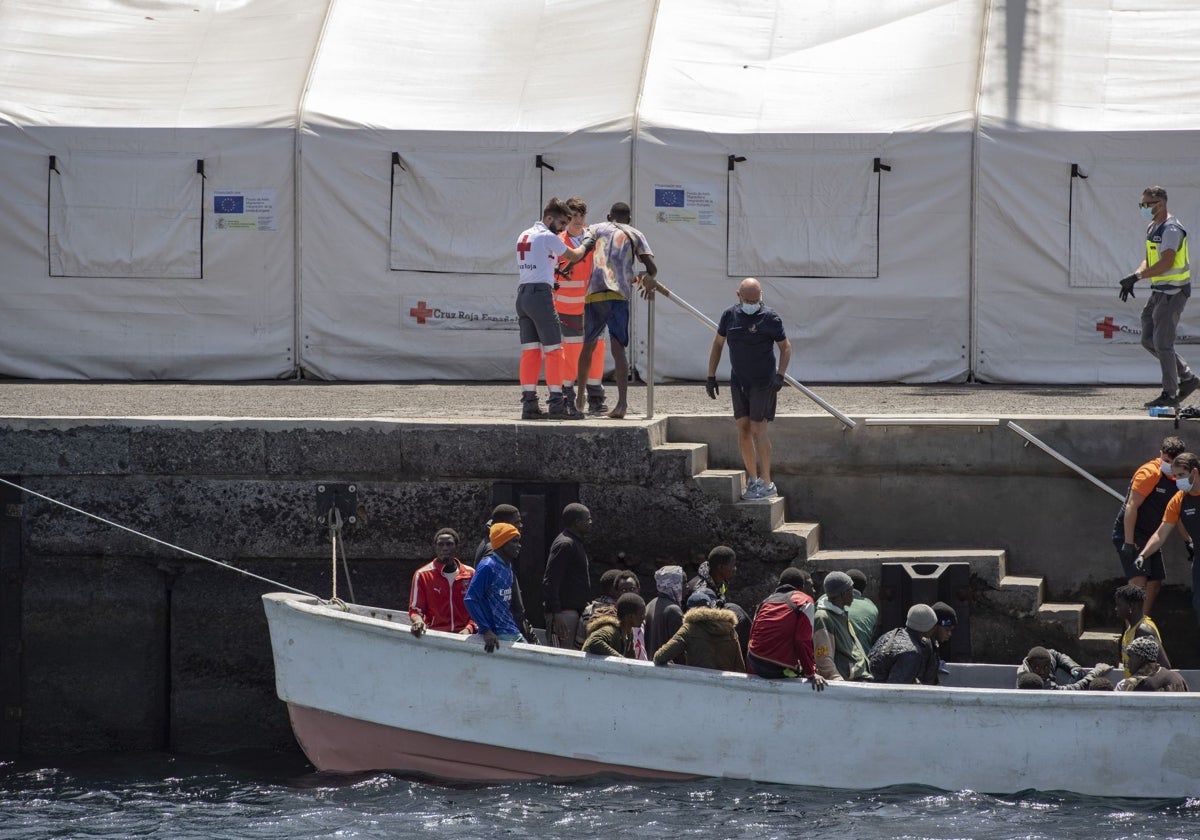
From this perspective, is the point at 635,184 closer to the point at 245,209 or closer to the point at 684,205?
the point at 684,205

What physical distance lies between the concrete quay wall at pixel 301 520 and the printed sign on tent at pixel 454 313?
4023mm

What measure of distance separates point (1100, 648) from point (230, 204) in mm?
8320

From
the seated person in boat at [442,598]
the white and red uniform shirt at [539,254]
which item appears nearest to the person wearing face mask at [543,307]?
the white and red uniform shirt at [539,254]

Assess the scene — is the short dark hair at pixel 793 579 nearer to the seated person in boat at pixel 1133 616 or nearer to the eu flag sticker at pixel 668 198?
the seated person in boat at pixel 1133 616

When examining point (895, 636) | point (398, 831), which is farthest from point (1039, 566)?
point (398, 831)

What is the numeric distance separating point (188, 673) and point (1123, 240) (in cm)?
834

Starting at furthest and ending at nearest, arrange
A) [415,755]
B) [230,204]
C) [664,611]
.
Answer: [230,204], [415,755], [664,611]

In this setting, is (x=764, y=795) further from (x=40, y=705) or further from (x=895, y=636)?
(x=40, y=705)

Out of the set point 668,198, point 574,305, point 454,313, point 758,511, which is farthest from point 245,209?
point 758,511

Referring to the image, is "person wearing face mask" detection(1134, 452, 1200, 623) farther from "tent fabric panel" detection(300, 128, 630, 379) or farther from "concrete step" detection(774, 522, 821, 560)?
"tent fabric panel" detection(300, 128, 630, 379)

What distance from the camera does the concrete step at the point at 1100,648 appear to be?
1005cm

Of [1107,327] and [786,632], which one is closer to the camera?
[786,632]

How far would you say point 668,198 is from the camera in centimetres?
1405

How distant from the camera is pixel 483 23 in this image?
1537 centimetres
